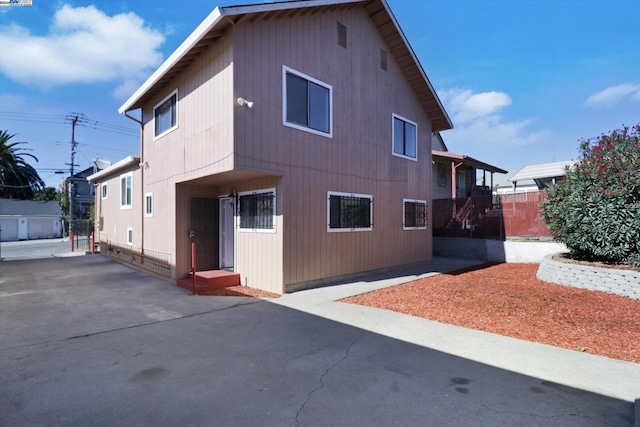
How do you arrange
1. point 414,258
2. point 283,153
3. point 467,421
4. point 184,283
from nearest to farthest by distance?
point 467,421 < point 283,153 < point 184,283 < point 414,258

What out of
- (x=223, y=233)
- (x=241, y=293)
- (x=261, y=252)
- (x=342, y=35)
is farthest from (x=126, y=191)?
(x=342, y=35)

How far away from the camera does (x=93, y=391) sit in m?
3.17

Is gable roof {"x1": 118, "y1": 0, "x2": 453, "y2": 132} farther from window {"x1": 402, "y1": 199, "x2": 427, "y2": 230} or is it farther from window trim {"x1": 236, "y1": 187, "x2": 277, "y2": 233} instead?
window {"x1": 402, "y1": 199, "x2": 427, "y2": 230}

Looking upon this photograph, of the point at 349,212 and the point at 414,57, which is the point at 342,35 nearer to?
the point at 414,57

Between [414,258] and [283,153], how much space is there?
657 cm

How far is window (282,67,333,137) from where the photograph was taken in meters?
7.71

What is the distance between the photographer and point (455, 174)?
64.7 ft

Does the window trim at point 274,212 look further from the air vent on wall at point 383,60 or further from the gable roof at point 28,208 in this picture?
the gable roof at point 28,208

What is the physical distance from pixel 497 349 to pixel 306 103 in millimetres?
6372

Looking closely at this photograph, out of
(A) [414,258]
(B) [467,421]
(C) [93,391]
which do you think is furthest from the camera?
(A) [414,258]

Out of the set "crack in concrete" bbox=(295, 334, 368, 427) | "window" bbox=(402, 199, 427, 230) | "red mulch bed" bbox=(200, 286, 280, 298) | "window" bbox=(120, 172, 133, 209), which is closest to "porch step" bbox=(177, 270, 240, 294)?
"red mulch bed" bbox=(200, 286, 280, 298)

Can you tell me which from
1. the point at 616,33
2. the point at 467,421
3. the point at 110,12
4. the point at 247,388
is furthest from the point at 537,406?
the point at 110,12

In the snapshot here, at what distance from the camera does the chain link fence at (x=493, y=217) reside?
39.9ft

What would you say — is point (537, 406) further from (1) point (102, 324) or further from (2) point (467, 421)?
(1) point (102, 324)
